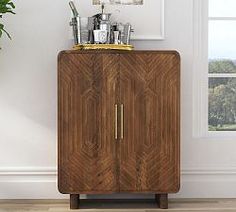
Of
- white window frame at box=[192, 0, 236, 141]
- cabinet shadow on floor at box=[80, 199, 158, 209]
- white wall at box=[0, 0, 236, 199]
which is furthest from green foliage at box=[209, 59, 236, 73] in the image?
cabinet shadow on floor at box=[80, 199, 158, 209]

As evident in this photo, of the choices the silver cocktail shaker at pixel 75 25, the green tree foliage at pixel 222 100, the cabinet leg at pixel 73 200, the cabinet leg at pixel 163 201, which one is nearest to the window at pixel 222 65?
the green tree foliage at pixel 222 100

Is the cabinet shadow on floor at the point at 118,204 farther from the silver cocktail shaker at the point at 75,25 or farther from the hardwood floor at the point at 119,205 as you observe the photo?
the silver cocktail shaker at the point at 75,25

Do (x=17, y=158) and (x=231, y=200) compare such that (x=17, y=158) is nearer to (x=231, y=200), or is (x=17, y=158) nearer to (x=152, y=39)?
(x=152, y=39)

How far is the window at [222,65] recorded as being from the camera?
430cm

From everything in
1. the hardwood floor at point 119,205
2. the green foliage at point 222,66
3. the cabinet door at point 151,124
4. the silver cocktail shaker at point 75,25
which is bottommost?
the hardwood floor at point 119,205

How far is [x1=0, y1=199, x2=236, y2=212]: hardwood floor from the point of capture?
12.8ft

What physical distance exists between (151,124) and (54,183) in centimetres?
93

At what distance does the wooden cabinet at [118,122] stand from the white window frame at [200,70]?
411 mm

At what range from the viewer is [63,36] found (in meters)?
4.15

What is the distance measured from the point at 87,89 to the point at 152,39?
70cm

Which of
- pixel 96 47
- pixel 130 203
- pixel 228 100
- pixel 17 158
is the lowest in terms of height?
pixel 130 203

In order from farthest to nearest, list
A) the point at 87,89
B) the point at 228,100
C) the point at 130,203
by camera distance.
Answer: the point at 228,100 < the point at 130,203 < the point at 87,89

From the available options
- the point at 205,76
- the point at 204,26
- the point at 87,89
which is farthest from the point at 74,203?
the point at 204,26

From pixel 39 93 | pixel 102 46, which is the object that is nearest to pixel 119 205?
pixel 39 93
